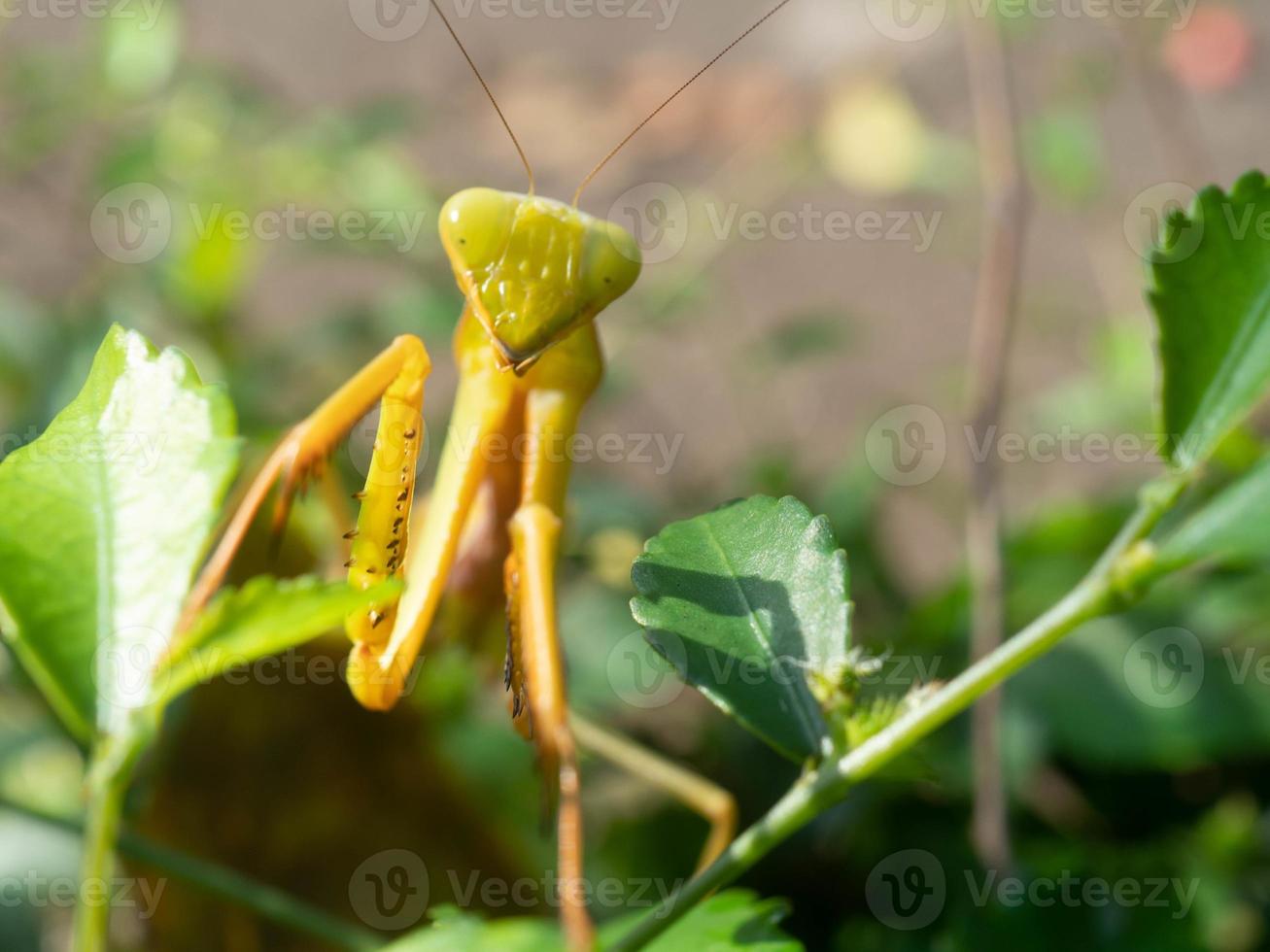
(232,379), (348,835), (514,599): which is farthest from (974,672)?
(232,379)

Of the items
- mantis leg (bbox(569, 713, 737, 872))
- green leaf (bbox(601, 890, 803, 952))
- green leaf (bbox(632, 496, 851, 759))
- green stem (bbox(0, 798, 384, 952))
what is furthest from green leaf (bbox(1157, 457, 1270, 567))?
mantis leg (bbox(569, 713, 737, 872))

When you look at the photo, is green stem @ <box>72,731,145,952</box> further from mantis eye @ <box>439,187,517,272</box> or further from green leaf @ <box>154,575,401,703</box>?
mantis eye @ <box>439,187,517,272</box>

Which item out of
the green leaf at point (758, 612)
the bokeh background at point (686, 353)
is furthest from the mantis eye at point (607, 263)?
the bokeh background at point (686, 353)

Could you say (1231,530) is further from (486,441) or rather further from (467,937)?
(486,441)

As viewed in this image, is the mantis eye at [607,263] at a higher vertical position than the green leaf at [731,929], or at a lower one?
higher

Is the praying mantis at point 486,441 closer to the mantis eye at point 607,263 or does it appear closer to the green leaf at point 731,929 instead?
the mantis eye at point 607,263

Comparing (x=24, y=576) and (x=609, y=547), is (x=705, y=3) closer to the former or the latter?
(x=609, y=547)

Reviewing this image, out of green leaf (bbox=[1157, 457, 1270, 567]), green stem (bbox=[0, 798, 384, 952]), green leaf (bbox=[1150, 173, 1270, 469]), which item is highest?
green leaf (bbox=[1150, 173, 1270, 469])
